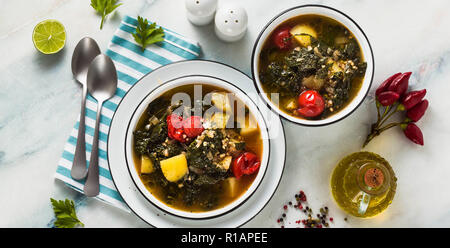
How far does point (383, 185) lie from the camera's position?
2408 millimetres

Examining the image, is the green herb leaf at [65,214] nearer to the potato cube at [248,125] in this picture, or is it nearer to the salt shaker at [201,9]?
the potato cube at [248,125]

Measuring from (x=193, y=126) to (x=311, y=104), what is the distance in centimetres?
73

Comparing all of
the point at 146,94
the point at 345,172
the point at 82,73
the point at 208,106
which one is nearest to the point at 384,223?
the point at 345,172

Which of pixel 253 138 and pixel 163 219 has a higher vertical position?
pixel 253 138

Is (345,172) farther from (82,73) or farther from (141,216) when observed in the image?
(82,73)

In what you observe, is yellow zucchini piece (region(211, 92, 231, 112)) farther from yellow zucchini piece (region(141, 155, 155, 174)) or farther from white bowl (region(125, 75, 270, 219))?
yellow zucchini piece (region(141, 155, 155, 174))

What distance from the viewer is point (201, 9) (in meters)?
2.51

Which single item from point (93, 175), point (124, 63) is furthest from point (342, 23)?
point (93, 175)

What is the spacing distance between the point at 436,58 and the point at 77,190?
2.73 m

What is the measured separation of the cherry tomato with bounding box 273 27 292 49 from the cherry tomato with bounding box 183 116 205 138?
67cm

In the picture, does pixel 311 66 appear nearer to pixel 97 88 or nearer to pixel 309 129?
pixel 309 129

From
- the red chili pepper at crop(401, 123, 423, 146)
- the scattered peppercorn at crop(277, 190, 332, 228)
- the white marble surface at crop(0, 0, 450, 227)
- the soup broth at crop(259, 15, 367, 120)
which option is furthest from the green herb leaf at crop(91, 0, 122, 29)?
the red chili pepper at crop(401, 123, 423, 146)

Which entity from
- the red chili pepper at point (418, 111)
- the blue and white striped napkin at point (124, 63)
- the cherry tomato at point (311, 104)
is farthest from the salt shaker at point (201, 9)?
the red chili pepper at point (418, 111)

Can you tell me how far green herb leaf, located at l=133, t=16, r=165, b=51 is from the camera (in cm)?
260
